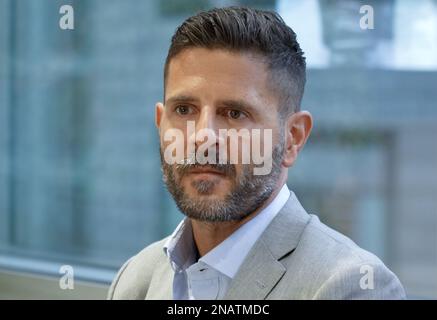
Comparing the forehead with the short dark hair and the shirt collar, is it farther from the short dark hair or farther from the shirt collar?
the shirt collar

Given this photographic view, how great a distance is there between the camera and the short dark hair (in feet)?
2.74

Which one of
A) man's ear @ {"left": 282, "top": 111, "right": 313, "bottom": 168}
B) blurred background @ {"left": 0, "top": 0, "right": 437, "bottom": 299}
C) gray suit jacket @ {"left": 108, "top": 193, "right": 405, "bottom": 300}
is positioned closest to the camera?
gray suit jacket @ {"left": 108, "top": 193, "right": 405, "bottom": 300}

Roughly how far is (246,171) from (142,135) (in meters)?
1.45

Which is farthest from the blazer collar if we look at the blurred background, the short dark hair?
the blurred background

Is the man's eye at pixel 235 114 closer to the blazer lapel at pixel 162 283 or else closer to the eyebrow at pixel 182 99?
the eyebrow at pixel 182 99

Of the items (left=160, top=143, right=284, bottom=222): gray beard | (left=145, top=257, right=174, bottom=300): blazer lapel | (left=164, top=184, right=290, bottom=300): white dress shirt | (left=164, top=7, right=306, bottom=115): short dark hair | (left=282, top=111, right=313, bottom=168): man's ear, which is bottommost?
(left=145, top=257, right=174, bottom=300): blazer lapel

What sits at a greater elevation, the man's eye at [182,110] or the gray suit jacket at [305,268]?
the man's eye at [182,110]

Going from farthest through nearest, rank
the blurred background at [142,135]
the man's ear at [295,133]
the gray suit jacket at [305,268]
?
the blurred background at [142,135] → the man's ear at [295,133] → the gray suit jacket at [305,268]

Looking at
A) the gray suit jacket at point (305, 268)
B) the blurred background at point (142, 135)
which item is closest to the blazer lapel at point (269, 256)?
the gray suit jacket at point (305, 268)

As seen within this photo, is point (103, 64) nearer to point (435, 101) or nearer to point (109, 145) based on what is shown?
point (109, 145)

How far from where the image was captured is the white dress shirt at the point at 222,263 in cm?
88
